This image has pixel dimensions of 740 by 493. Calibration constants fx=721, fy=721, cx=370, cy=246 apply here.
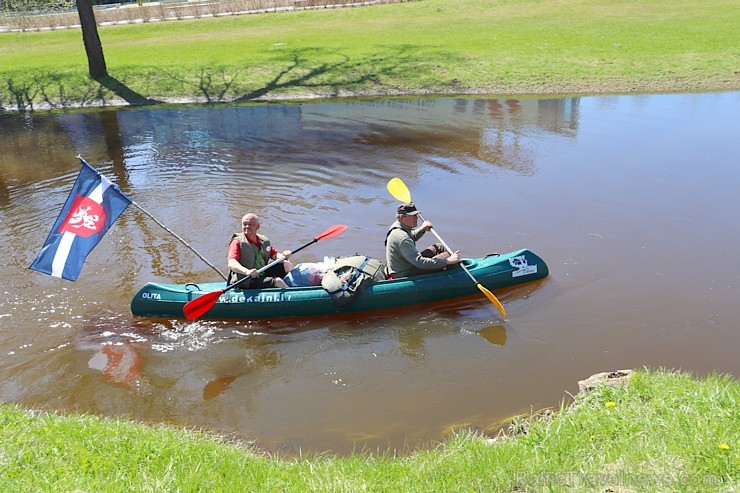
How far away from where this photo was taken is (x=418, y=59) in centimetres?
2561

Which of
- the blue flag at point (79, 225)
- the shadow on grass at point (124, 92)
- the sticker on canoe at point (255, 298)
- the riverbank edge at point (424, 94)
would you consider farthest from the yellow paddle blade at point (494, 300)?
the shadow on grass at point (124, 92)

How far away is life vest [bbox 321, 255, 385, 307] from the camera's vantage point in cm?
923

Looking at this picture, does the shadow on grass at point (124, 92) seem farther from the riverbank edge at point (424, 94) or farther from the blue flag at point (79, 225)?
the blue flag at point (79, 225)

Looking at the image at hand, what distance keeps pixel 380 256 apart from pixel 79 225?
4.44 m

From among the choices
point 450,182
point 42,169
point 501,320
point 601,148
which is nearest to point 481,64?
point 601,148

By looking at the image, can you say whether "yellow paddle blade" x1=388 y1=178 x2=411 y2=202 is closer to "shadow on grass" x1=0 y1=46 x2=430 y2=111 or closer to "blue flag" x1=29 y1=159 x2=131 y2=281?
"blue flag" x1=29 y1=159 x2=131 y2=281

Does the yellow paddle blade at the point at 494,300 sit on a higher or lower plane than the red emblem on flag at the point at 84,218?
lower

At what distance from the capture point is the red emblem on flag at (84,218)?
873 cm

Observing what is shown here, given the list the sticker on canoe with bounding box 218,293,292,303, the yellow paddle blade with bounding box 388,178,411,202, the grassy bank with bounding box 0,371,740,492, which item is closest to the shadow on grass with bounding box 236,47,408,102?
the yellow paddle blade with bounding box 388,178,411,202

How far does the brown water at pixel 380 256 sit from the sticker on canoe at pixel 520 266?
8.7 inches

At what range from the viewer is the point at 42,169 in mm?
Result: 16516

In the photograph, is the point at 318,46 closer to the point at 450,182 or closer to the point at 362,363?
the point at 450,182

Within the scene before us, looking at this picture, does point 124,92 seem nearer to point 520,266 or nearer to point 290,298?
point 290,298

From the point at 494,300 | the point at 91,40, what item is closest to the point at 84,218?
the point at 494,300
